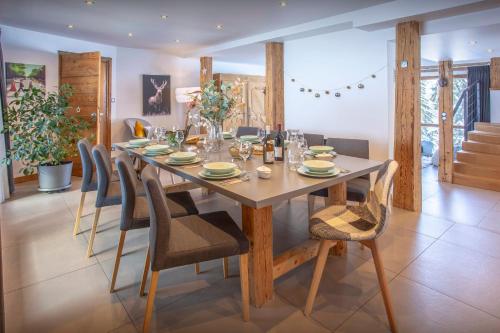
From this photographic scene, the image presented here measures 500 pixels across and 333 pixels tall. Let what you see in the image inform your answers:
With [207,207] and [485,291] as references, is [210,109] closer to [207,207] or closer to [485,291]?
[207,207]

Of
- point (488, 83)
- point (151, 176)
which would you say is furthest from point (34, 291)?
point (488, 83)

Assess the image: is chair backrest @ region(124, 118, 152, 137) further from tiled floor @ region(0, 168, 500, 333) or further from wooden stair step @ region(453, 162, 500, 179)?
wooden stair step @ region(453, 162, 500, 179)

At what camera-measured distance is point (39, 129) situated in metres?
4.18

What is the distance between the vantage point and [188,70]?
755cm

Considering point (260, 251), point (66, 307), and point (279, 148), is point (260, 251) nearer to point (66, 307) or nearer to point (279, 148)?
point (279, 148)

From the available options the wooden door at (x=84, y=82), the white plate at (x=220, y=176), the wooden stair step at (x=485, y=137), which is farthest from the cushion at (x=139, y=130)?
the wooden stair step at (x=485, y=137)

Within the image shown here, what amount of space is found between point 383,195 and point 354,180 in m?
1.23

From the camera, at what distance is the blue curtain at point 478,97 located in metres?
7.01

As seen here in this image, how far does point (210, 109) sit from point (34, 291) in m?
1.80

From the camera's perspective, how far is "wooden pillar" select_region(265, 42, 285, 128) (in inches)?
205

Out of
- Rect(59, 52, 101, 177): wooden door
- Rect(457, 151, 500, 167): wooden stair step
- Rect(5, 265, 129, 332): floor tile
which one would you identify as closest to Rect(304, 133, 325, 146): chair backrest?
Rect(5, 265, 129, 332): floor tile

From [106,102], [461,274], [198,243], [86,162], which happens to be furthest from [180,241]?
[106,102]

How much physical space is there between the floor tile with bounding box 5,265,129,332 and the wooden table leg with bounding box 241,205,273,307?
2.48ft

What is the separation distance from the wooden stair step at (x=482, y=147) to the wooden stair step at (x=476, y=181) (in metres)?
0.45
